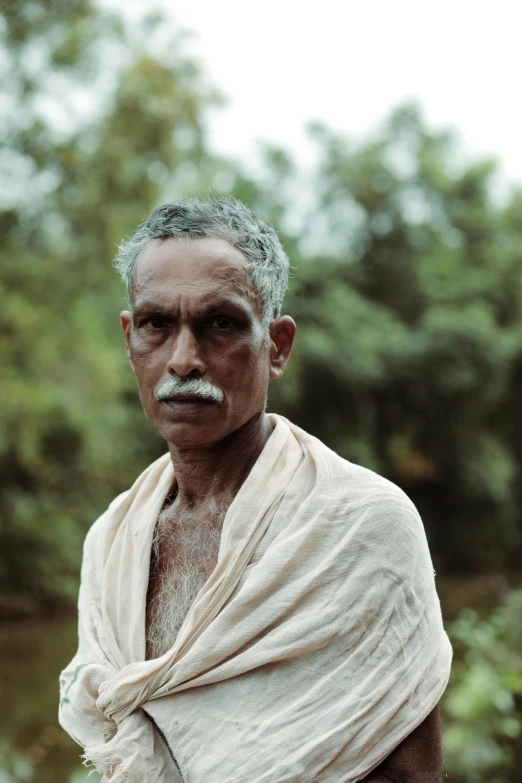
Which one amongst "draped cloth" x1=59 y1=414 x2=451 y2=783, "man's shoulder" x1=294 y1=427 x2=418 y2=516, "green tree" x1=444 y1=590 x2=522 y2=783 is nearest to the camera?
"draped cloth" x1=59 y1=414 x2=451 y2=783

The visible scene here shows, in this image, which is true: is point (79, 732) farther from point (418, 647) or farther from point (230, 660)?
point (418, 647)

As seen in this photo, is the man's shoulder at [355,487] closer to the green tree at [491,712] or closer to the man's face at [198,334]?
the man's face at [198,334]

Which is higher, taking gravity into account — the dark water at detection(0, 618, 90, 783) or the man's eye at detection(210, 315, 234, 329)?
the man's eye at detection(210, 315, 234, 329)

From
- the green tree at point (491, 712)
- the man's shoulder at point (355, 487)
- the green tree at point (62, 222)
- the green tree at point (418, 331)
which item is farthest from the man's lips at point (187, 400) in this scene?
the green tree at point (418, 331)

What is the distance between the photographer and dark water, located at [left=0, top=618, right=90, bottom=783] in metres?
→ 7.93

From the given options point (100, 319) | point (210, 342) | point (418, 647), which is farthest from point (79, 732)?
point (100, 319)

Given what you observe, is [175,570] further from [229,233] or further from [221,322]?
[229,233]

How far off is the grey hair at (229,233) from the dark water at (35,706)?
6.70m

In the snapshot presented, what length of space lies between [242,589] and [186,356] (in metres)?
0.52

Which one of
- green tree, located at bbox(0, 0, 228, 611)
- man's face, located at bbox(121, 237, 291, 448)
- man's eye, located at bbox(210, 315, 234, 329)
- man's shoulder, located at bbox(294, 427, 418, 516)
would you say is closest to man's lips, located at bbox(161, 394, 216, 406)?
man's face, located at bbox(121, 237, 291, 448)

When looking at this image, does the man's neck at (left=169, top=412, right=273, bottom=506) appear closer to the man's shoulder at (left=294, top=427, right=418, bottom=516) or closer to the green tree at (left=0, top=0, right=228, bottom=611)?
the man's shoulder at (left=294, top=427, right=418, bottom=516)


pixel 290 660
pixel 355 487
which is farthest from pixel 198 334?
pixel 290 660

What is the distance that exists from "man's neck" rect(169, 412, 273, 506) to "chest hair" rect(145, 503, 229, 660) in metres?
0.05

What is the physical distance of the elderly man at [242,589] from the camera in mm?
1837
